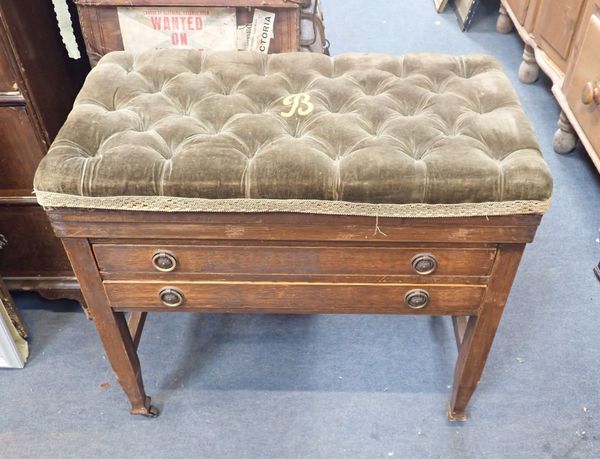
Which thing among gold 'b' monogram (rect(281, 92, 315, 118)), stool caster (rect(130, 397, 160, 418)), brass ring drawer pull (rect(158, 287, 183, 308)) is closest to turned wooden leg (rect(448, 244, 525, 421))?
gold 'b' monogram (rect(281, 92, 315, 118))

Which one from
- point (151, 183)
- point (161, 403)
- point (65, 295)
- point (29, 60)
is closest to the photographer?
point (151, 183)

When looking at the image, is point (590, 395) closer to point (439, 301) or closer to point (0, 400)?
point (439, 301)

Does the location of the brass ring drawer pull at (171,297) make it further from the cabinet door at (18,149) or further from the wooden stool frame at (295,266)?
the cabinet door at (18,149)

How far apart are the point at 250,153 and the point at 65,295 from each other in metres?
0.74

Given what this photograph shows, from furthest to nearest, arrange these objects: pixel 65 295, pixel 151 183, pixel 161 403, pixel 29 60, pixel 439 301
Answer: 1. pixel 65 295
2. pixel 161 403
3. pixel 29 60
4. pixel 439 301
5. pixel 151 183

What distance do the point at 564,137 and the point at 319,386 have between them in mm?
1220

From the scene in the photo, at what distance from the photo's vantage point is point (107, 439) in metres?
1.21

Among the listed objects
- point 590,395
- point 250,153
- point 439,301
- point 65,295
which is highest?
point 250,153

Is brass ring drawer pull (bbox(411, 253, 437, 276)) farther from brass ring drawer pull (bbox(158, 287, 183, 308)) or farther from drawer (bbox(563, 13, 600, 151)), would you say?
drawer (bbox(563, 13, 600, 151))

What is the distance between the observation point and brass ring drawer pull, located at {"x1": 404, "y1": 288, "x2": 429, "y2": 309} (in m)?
0.98

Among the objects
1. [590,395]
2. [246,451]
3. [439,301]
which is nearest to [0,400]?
[246,451]

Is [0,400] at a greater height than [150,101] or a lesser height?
lesser

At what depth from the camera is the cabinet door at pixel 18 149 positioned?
1149 millimetres

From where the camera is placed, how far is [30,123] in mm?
1157
